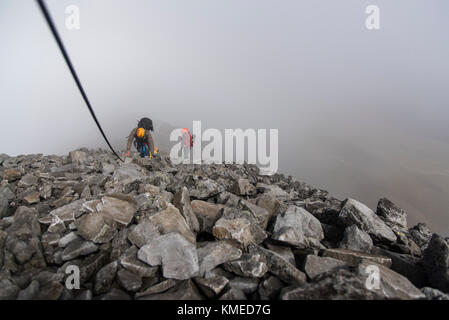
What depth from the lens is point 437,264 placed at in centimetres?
173

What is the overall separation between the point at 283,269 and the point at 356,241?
116 centimetres

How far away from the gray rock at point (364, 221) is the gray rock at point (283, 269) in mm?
1365

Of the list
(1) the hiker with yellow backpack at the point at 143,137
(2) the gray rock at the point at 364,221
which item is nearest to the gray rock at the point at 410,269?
(2) the gray rock at the point at 364,221

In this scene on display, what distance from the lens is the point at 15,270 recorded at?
1605mm

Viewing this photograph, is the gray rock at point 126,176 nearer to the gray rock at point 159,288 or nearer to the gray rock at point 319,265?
the gray rock at point 159,288

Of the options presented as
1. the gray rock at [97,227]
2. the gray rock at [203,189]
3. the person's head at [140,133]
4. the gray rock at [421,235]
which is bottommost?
the gray rock at [421,235]

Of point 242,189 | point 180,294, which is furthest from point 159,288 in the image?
point 242,189

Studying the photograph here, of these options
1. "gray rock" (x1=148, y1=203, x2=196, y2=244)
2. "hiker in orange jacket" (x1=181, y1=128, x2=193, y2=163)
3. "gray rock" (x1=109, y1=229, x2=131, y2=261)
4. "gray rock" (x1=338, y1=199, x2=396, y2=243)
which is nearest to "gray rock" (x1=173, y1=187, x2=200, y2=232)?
"gray rock" (x1=148, y1=203, x2=196, y2=244)

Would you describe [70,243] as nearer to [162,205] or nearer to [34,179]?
[162,205]

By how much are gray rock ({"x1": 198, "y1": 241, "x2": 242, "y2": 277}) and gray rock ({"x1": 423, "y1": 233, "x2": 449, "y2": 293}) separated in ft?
5.84

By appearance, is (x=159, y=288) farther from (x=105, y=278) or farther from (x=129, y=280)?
(x=105, y=278)

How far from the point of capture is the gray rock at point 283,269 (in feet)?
4.93

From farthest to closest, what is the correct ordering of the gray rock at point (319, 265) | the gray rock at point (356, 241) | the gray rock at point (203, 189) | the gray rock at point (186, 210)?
the gray rock at point (203, 189) → the gray rock at point (186, 210) → the gray rock at point (356, 241) → the gray rock at point (319, 265)
